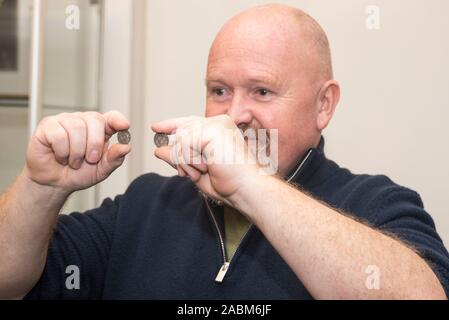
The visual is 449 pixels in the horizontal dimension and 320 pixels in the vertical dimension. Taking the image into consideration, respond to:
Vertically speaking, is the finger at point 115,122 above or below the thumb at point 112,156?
above

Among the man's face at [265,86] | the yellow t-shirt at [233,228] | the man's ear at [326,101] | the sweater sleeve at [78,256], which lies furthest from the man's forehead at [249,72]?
the sweater sleeve at [78,256]

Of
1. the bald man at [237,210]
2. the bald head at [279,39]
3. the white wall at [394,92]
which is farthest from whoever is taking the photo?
the white wall at [394,92]

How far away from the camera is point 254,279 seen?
0.86 m

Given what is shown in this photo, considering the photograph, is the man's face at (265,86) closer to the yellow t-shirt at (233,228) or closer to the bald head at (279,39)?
the bald head at (279,39)

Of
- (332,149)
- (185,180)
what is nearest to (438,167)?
(332,149)

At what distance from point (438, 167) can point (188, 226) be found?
74 cm

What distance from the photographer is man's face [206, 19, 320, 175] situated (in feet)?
3.09

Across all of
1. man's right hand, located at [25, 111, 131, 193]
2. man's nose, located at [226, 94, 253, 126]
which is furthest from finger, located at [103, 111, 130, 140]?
man's nose, located at [226, 94, 253, 126]

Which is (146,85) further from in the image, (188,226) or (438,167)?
(438,167)

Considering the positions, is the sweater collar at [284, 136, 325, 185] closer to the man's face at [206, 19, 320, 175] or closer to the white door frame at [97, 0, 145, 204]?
the man's face at [206, 19, 320, 175]

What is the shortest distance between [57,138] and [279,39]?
0.45m

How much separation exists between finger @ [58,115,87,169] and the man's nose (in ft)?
0.93

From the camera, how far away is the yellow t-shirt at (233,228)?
3.02 feet

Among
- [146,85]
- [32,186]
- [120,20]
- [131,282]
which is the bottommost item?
[131,282]
